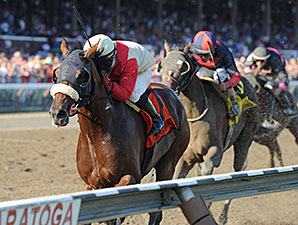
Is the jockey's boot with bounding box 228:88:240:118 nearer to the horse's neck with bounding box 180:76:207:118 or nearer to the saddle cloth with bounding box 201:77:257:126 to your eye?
the saddle cloth with bounding box 201:77:257:126

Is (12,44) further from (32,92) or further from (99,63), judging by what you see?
(99,63)

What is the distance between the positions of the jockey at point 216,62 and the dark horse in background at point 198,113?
0.14 meters

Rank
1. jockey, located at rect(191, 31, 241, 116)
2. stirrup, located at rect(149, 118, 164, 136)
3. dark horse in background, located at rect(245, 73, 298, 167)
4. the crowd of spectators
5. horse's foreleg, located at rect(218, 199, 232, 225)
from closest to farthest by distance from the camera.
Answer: stirrup, located at rect(149, 118, 164, 136)
horse's foreleg, located at rect(218, 199, 232, 225)
jockey, located at rect(191, 31, 241, 116)
dark horse in background, located at rect(245, 73, 298, 167)
the crowd of spectators

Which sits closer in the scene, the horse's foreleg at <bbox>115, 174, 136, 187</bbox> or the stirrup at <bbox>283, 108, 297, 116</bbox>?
the horse's foreleg at <bbox>115, 174, 136, 187</bbox>

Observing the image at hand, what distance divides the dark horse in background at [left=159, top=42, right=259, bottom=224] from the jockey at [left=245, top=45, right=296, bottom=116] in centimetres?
153

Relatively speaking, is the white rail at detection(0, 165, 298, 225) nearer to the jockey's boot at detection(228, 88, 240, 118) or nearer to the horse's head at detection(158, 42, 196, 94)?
the horse's head at detection(158, 42, 196, 94)

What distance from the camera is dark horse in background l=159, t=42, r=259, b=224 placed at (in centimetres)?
531

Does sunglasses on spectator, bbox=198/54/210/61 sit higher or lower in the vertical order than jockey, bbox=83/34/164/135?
lower

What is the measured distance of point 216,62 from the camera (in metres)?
5.93

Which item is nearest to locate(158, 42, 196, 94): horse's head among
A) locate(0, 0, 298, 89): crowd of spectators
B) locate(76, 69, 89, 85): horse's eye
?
locate(76, 69, 89, 85): horse's eye

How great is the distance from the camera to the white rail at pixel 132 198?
7.43ft

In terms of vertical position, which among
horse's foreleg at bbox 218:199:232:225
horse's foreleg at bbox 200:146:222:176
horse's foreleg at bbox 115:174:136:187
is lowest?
horse's foreleg at bbox 218:199:232:225

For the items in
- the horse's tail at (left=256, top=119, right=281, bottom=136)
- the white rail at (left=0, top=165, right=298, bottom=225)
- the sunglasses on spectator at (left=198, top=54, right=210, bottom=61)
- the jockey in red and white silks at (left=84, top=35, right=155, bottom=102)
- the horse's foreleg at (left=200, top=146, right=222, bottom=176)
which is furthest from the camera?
the horse's tail at (left=256, top=119, right=281, bottom=136)

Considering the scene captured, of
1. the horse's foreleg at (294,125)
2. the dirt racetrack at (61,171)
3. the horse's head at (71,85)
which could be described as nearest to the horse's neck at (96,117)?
the horse's head at (71,85)
